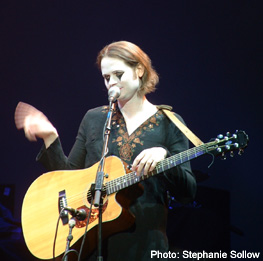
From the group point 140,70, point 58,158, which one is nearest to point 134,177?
point 58,158

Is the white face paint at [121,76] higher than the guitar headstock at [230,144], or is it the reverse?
the white face paint at [121,76]

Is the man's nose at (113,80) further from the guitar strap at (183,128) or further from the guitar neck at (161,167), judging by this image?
the guitar neck at (161,167)

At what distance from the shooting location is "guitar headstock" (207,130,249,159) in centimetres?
180

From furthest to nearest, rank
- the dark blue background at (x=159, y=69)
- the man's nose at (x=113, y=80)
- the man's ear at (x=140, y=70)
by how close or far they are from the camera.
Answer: the dark blue background at (x=159, y=69)
the man's ear at (x=140, y=70)
the man's nose at (x=113, y=80)

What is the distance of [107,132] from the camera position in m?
1.89

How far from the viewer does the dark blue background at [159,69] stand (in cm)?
391

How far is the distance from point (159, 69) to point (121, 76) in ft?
6.47

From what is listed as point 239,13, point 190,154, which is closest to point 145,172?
point 190,154

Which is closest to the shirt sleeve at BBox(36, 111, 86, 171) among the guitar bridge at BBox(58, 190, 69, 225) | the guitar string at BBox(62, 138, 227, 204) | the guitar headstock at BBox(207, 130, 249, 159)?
the guitar bridge at BBox(58, 190, 69, 225)

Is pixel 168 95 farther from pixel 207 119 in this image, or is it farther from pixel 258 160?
pixel 258 160

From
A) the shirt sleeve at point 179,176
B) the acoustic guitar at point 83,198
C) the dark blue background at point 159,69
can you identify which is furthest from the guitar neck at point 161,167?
the dark blue background at point 159,69

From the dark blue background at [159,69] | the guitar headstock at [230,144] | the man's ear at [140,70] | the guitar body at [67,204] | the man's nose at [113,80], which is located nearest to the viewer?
the guitar headstock at [230,144]

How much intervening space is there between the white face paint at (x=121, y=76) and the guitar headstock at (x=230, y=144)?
642mm

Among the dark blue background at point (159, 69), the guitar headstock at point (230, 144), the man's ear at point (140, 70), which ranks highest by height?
the dark blue background at point (159, 69)
